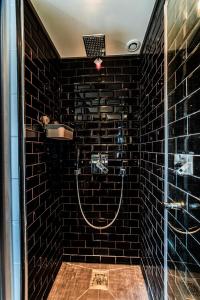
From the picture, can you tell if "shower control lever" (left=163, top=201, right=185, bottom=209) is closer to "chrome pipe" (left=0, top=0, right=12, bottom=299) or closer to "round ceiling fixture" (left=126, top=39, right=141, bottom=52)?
"chrome pipe" (left=0, top=0, right=12, bottom=299)

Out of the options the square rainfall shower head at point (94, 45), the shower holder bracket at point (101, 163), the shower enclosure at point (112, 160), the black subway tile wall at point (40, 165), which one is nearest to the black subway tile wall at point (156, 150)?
the shower enclosure at point (112, 160)

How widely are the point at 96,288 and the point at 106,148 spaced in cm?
134

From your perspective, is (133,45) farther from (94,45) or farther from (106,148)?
(106,148)

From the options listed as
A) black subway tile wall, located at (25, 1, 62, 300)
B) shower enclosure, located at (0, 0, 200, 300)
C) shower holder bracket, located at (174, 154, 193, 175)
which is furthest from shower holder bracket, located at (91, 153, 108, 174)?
shower holder bracket, located at (174, 154, 193, 175)

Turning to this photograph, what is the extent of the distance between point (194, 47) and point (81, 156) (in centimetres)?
160

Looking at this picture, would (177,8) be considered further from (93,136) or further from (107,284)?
(107,284)

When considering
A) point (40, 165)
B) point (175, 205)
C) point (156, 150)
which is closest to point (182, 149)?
point (175, 205)

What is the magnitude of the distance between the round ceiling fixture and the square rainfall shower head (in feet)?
0.81

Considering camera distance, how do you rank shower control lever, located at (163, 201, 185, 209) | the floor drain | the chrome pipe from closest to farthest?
shower control lever, located at (163, 201, 185, 209), the chrome pipe, the floor drain

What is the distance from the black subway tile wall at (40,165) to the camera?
135cm

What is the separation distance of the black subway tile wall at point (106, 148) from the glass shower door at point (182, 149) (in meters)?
0.98

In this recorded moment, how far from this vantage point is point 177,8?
995 mm

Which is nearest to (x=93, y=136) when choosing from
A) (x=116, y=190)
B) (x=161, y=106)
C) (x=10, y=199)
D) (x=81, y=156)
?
(x=81, y=156)

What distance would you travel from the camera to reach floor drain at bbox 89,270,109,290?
1807 mm
